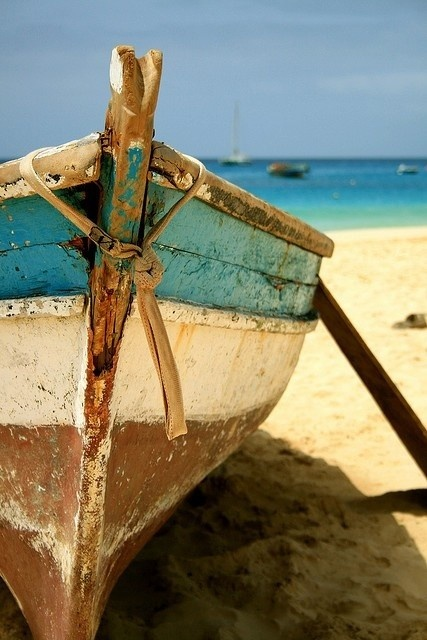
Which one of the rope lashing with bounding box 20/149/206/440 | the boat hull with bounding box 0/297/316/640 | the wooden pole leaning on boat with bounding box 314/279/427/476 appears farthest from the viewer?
the wooden pole leaning on boat with bounding box 314/279/427/476

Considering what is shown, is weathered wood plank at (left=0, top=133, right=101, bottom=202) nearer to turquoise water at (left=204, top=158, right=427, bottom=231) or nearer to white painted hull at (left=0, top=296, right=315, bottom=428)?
white painted hull at (left=0, top=296, right=315, bottom=428)

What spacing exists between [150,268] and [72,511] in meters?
0.79

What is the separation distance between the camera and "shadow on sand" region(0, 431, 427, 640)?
2547 mm

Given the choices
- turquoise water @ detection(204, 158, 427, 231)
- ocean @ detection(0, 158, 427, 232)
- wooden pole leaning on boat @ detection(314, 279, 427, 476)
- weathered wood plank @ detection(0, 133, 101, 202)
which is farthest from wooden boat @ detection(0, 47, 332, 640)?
turquoise water @ detection(204, 158, 427, 231)

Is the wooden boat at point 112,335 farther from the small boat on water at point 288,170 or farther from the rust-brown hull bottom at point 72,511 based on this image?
the small boat on water at point 288,170

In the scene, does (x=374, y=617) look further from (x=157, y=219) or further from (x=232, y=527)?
(x=157, y=219)

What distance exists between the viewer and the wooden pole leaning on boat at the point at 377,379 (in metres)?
3.54

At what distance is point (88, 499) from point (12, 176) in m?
0.92

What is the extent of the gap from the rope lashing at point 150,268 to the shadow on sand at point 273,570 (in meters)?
1.04

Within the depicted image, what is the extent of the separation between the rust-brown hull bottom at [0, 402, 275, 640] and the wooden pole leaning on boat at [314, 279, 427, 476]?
1.31m

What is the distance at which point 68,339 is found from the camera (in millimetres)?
1902

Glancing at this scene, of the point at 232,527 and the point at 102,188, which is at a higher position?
the point at 102,188

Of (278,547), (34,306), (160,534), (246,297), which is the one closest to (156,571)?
(160,534)

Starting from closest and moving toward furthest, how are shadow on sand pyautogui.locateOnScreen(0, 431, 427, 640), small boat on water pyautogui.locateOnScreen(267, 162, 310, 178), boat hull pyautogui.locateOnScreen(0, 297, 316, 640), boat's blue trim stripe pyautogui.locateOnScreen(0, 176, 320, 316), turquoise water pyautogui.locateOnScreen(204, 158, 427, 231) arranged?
1. boat's blue trim stripe pyautogui.locateOnScreen(0, 176, 320, 316)
2. boat hull pyautogui.locateOnScreen(0, 297, 316, 640)
3. shadow on sand pyautogui.locateOnScreen(0, 431, 427, 640)
4. turquoise water pyautogui.locateOnScreen(204, 158, 427, 231)
5. small boat on water pyautogui.locateOnScreen(267, 162, 310, 178)
